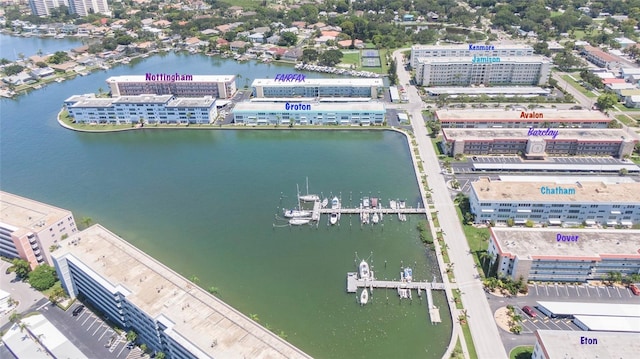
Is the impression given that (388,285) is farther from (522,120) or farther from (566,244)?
(522,120)

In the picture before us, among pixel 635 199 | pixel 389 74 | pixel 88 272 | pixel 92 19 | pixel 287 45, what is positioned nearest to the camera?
pixel 88 272

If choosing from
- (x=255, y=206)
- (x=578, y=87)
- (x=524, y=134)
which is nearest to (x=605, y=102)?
(x=578, y=87)

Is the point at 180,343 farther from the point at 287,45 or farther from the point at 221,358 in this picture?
the point at 287,45

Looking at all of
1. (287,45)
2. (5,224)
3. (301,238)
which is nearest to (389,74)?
(287,45)

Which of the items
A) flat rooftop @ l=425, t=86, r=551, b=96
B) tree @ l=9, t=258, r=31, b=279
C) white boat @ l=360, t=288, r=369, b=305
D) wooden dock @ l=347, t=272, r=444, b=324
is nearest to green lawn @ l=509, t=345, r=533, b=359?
wooden dock @ l=347, t=272, r=444, b=324

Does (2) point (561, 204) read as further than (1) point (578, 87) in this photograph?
No

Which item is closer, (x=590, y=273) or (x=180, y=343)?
(x=180, y=343)
